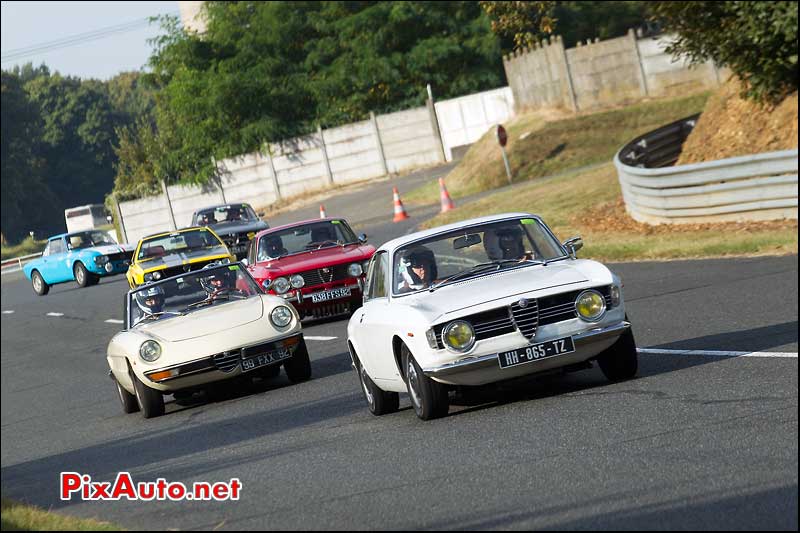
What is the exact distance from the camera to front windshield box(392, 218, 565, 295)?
1041 cm

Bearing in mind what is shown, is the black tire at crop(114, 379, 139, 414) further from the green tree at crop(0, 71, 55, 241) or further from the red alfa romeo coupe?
the green tree at crop(0, 71, 55, 241)

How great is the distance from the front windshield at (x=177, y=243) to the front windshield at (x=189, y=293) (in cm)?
1063

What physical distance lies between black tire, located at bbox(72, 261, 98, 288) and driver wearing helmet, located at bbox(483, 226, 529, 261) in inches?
972

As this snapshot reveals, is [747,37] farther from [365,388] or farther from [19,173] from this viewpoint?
[19,173]

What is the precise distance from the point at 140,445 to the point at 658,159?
20.6m

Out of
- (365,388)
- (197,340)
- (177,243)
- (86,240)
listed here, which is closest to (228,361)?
(197,340)

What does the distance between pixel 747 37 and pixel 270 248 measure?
912 cm

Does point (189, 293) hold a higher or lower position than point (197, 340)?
higher

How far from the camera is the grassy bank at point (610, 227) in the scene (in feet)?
61.9

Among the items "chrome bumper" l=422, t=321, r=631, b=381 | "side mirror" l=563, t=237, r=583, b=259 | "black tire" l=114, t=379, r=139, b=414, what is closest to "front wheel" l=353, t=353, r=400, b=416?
"chrome bumper" l=422, t=321, r=631, b=381

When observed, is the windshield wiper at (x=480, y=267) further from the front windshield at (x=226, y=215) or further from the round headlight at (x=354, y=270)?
the front windshield at (x=226, y=215)

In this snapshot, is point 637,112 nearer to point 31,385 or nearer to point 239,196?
point 239,196

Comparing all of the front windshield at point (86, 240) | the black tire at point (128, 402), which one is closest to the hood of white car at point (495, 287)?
the black tire at point (128, 402)
